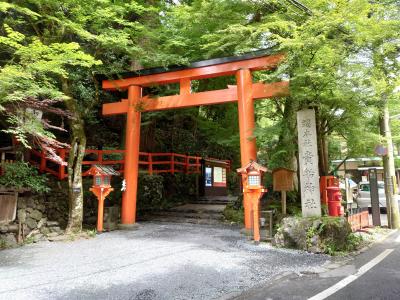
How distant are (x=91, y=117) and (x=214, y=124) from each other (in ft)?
17.0

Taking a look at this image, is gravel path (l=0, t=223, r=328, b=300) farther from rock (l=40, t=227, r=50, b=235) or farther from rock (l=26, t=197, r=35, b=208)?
rock (l=26, t=197, r=35, b=208)

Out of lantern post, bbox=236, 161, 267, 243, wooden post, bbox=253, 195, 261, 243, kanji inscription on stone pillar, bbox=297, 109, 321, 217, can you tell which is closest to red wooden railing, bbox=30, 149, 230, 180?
lantern post, bbox=236, 161, 267, 243

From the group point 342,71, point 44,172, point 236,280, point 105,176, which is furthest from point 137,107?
point 236,280

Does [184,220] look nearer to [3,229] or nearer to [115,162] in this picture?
[115,162]

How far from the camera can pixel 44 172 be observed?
10336mm

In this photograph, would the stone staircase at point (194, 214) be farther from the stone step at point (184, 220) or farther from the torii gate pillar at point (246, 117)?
the torii gate pillar at point (246, 117)

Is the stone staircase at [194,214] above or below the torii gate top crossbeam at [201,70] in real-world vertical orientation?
below

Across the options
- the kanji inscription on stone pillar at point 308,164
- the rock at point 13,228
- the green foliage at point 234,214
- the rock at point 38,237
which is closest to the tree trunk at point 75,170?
the rock at point 38,237

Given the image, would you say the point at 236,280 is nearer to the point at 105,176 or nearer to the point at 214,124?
the point at 105,176

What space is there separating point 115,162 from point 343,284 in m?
8.97

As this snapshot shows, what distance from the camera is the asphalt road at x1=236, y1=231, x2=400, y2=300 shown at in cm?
441

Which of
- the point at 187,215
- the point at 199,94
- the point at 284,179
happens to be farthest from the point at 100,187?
the point at 284,179

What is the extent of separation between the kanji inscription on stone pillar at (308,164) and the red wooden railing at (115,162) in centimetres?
598

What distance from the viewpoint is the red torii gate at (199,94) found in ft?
31.0
